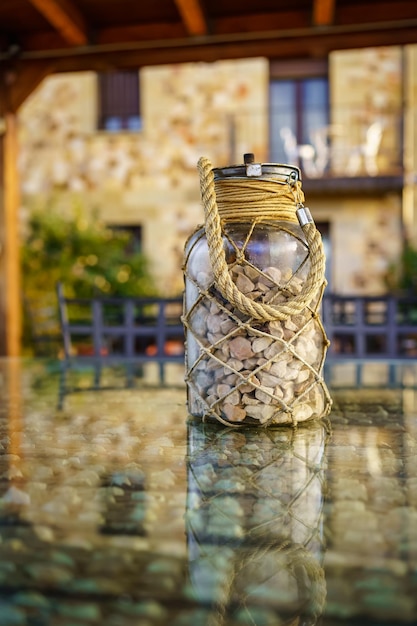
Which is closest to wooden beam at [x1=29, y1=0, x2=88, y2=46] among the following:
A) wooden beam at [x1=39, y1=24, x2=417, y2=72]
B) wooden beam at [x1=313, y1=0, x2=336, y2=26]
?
wooden beam at [x1=39, y1=24, x2=417, y2=72]

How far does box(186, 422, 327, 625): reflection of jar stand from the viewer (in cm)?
27

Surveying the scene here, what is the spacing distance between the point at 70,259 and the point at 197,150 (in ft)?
8.58

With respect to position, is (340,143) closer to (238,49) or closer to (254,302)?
(238,49)

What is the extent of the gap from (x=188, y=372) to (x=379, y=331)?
141 centimetres

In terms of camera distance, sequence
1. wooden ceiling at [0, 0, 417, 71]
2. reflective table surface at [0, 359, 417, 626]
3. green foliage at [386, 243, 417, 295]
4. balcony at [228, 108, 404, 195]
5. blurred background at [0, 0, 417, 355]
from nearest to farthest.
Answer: reflective table surface at [0, 359, 417, 626]
wooden ceiling at [0, 0, 417, 71]
green foliage at [386, 243, 417, 295]
balcony at [228, 108, 404, 195]
blurred background at [0, 0, 417, 355]

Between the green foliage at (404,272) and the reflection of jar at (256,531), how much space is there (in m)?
7.82

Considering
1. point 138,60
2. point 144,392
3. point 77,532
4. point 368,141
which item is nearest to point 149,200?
point 368,141

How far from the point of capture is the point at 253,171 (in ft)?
2.47

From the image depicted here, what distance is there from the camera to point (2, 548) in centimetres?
33

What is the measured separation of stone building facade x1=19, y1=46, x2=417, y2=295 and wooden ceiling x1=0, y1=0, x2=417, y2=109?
5.08 m

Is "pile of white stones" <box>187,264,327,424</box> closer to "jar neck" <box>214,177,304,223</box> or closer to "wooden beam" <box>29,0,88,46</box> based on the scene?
"jar neck" <box>214,177,304,223</box>

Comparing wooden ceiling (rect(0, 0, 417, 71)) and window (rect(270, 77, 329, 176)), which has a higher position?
window (rect(270, 77, 329, 176))

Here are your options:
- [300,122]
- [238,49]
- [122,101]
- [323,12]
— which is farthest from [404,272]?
[323,12]

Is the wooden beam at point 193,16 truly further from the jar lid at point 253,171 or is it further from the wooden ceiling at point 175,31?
the jar lid at point 253,171
